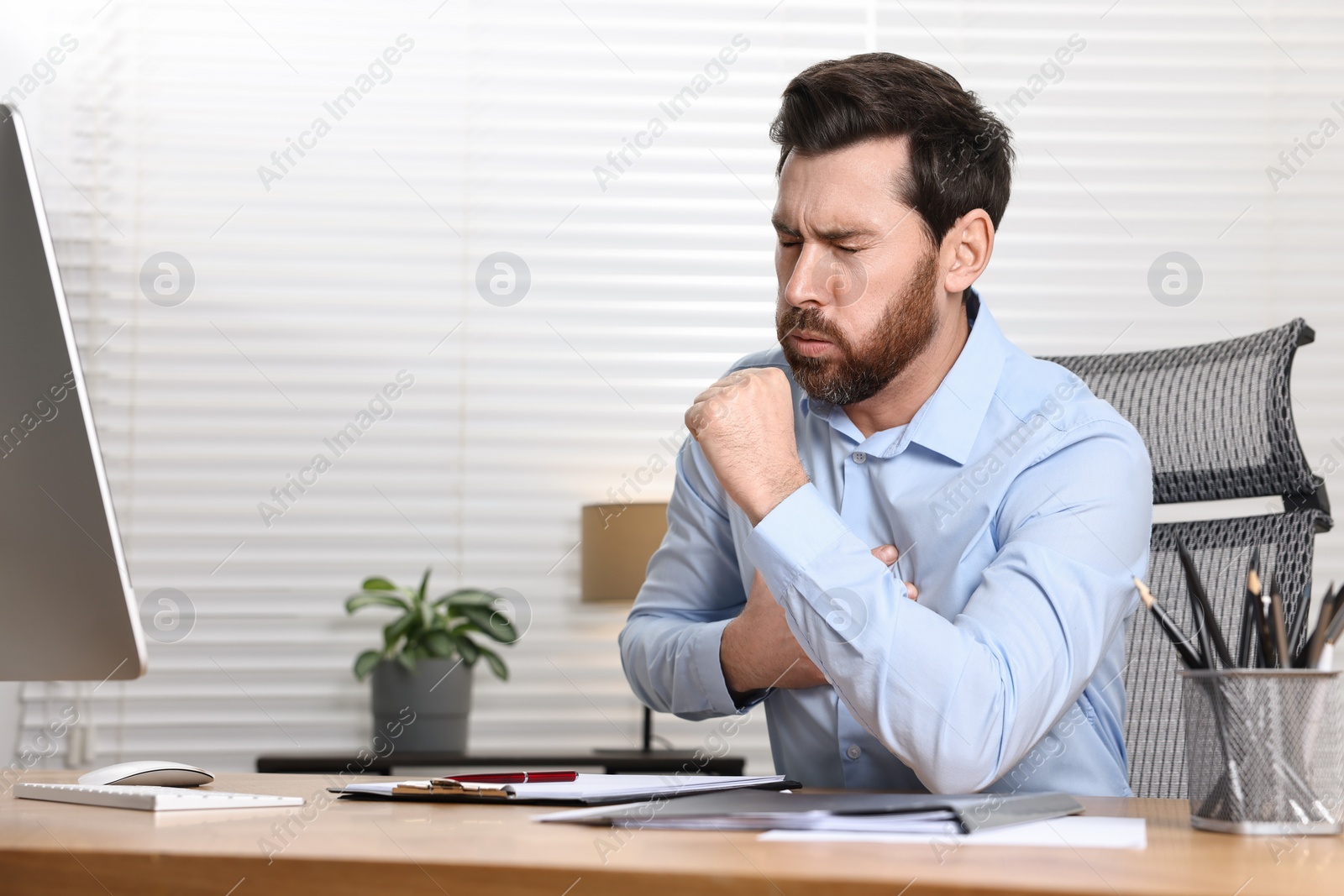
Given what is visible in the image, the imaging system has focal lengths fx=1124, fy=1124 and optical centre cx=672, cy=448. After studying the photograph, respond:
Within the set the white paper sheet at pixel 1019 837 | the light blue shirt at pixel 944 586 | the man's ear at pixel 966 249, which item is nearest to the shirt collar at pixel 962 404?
the light blue shirt at pixel 944 586

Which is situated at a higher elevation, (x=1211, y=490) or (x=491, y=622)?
(x=1211, y=490)

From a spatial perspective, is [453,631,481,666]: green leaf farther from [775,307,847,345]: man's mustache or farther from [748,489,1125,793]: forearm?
[748,489,1125,793]: forearm

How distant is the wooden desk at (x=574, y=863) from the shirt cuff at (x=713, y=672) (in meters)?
0.48

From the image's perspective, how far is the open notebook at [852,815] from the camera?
0.65 metres

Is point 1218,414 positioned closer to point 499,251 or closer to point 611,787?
point 611,787

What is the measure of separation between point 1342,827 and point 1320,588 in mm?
2418

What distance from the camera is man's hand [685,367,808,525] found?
94cm

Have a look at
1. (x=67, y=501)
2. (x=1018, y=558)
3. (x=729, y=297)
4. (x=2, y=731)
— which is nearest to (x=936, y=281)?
(x=1018, y=558)

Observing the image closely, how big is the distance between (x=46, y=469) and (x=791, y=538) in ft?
1.75

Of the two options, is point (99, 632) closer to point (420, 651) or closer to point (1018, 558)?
point (1018, 558)

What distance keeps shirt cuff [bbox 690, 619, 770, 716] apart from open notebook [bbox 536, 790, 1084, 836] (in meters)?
0.41

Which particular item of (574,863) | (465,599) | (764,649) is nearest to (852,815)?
(574,863)

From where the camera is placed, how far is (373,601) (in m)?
2.85

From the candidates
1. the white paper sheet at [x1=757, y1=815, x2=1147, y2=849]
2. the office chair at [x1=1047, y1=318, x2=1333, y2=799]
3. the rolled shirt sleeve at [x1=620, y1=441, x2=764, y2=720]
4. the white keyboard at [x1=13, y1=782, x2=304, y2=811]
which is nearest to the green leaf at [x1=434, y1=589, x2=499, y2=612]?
the rolled shirt sleeve at [x1=620, y1=441, x2=764, y2=720]
